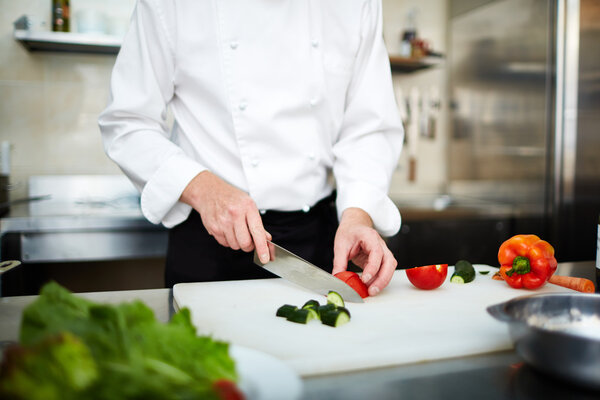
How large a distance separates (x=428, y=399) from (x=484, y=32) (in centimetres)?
244

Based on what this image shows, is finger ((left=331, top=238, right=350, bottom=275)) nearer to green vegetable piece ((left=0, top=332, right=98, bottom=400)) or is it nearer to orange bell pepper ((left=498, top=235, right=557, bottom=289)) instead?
orange bell pepper ((left=498, top=235, right=557, bottom=289))

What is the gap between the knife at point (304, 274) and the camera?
0.83 m

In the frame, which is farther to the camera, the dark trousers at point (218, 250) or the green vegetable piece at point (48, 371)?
the dark trousers at point (218, 250)

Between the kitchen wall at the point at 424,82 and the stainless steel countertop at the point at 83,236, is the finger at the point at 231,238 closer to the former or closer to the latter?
the stainless steel countertop at the point at 83,236

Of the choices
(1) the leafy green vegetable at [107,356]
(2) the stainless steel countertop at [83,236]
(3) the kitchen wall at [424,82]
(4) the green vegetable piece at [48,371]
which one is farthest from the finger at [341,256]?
(3) the kitchen wall at [424,82]

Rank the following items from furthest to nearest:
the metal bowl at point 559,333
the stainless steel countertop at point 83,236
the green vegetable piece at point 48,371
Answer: the stainless steel countertop at point 83,236
the metal bowl at point 559,333
the green vegetable piece at point 48,371

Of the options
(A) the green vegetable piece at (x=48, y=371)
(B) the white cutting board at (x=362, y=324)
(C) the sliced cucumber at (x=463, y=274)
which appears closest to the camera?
(A) the green vegetable piece at (x=48, y=371)

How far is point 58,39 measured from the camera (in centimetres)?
208

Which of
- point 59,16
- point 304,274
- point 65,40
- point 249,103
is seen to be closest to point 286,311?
point 304,274

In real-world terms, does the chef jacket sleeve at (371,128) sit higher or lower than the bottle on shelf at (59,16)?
lower

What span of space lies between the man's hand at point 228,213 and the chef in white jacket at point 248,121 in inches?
0.8

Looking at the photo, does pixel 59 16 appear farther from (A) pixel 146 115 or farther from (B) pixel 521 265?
(B) pixel 521 265

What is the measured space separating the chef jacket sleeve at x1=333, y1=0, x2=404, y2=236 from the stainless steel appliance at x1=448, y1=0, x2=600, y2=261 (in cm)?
134

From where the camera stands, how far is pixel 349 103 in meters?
1.24
